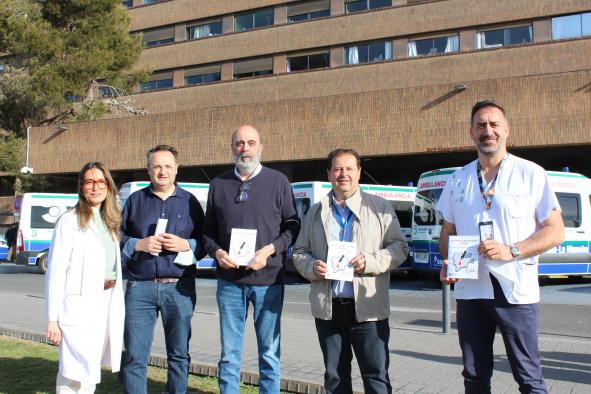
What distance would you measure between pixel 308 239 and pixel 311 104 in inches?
831

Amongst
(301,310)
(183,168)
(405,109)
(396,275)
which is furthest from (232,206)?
(183,168)

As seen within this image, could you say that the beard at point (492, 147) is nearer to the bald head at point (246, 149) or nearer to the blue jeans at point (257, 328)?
the bald head at point (246, 149)

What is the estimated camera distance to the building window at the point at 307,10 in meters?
31.0

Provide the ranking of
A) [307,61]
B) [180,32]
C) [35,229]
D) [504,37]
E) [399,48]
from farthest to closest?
[180,32] → [307,61] → [399,48] → [504,37] → [35,229]

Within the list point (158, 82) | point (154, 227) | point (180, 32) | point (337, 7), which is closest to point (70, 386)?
point (154, 227)

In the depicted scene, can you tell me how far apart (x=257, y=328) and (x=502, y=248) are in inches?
75.6

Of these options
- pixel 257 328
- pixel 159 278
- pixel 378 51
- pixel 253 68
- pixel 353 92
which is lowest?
pixel 257 328

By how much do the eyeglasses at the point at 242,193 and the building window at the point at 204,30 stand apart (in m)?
31.7

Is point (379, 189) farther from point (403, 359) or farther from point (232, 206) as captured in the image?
point (232, 206)

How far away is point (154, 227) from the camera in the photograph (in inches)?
180

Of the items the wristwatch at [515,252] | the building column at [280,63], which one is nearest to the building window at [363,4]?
the building column at [280,63]

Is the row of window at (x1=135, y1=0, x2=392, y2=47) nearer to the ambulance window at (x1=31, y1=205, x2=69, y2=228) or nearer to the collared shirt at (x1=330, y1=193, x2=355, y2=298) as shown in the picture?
the ambulance window at (x1=31, y1=205, x2=69, y2=228)

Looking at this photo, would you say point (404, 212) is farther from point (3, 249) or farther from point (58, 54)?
point (58, 54)

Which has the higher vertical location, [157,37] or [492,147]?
[157,37]
